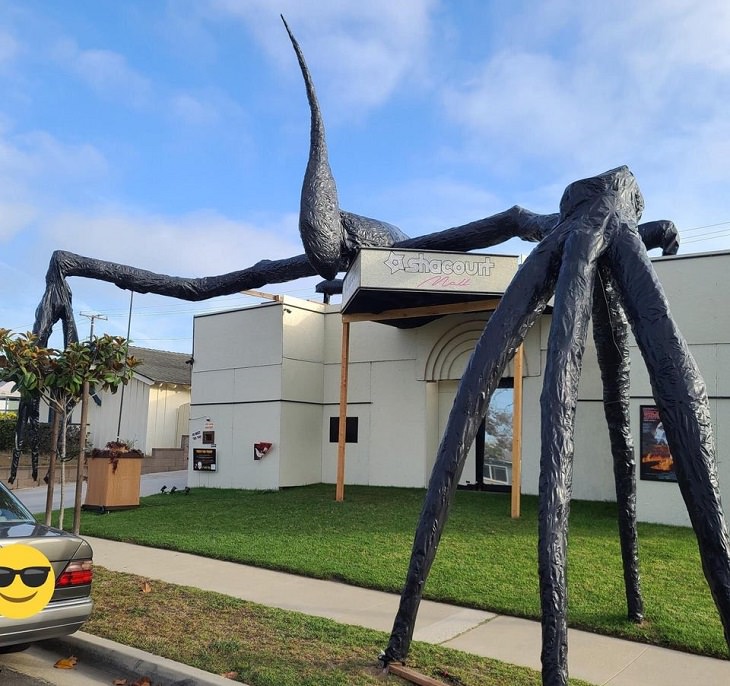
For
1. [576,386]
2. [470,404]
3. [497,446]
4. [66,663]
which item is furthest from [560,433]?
[497,446]

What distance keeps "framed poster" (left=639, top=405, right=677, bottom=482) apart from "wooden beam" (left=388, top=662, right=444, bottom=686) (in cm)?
773

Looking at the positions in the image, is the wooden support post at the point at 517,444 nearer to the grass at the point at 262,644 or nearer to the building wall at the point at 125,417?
the grass at the point at 262,644

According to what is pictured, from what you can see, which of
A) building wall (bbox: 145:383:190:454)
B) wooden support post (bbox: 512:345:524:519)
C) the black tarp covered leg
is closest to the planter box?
wooden support post (bbox: 512:345:524:519)

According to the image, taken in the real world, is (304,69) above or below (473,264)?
above

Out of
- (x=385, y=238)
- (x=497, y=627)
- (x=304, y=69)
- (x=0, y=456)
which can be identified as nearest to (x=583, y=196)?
(x=497, y=627)

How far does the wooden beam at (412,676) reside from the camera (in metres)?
4.11

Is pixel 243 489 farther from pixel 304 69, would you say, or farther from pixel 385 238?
pixel 304 69

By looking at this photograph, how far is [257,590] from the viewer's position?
7.04 meters

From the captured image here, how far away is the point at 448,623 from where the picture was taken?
5.93 metres

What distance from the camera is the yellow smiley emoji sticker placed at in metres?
4.20

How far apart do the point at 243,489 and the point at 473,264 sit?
28.1 feet

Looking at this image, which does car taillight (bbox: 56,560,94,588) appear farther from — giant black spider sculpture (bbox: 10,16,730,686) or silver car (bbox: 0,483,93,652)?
giant black spider sculpture (bbox: 10,16,730,686)

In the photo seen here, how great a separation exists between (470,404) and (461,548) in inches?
198

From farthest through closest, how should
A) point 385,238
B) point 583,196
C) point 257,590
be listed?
point 385,238, point 257,590, point 583,196
